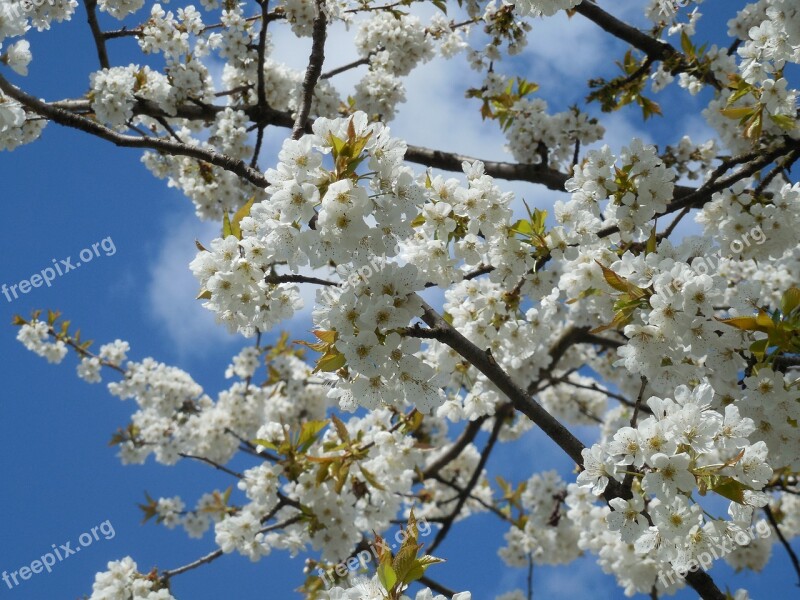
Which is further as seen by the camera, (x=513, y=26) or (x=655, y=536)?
(x=513, y=26)

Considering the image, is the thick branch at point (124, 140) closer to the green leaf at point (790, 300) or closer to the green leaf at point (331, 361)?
the green leaf at point (331, 361)

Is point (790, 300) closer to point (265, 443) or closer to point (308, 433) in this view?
point (308, 433)

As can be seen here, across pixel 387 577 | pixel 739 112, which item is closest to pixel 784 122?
pixel 739 112

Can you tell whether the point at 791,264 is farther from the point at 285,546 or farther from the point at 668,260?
the point at 285,546

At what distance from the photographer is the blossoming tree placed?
186 centimetres

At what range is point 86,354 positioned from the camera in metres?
6.67

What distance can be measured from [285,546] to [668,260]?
3.08m

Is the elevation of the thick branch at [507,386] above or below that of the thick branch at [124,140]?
below

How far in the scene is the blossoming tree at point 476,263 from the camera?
1.86 m

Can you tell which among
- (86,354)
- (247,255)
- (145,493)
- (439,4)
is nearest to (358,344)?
(247,255)

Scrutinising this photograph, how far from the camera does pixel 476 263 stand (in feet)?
7.98

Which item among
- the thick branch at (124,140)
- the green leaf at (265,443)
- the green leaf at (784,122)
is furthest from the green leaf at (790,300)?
the green leaf at (265,443)

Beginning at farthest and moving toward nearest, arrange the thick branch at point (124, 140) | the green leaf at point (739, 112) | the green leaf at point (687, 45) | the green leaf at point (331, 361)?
the green leaf at point (687, 45)
the green leaf at point (739, 112)
the thick branch at point (124, 140)
the green leaf at point (331, 361)

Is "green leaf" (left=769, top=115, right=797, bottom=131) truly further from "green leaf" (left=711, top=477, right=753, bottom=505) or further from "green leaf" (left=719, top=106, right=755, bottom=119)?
"green leaf" (left=711, top=477, right=753, bottom=505)
